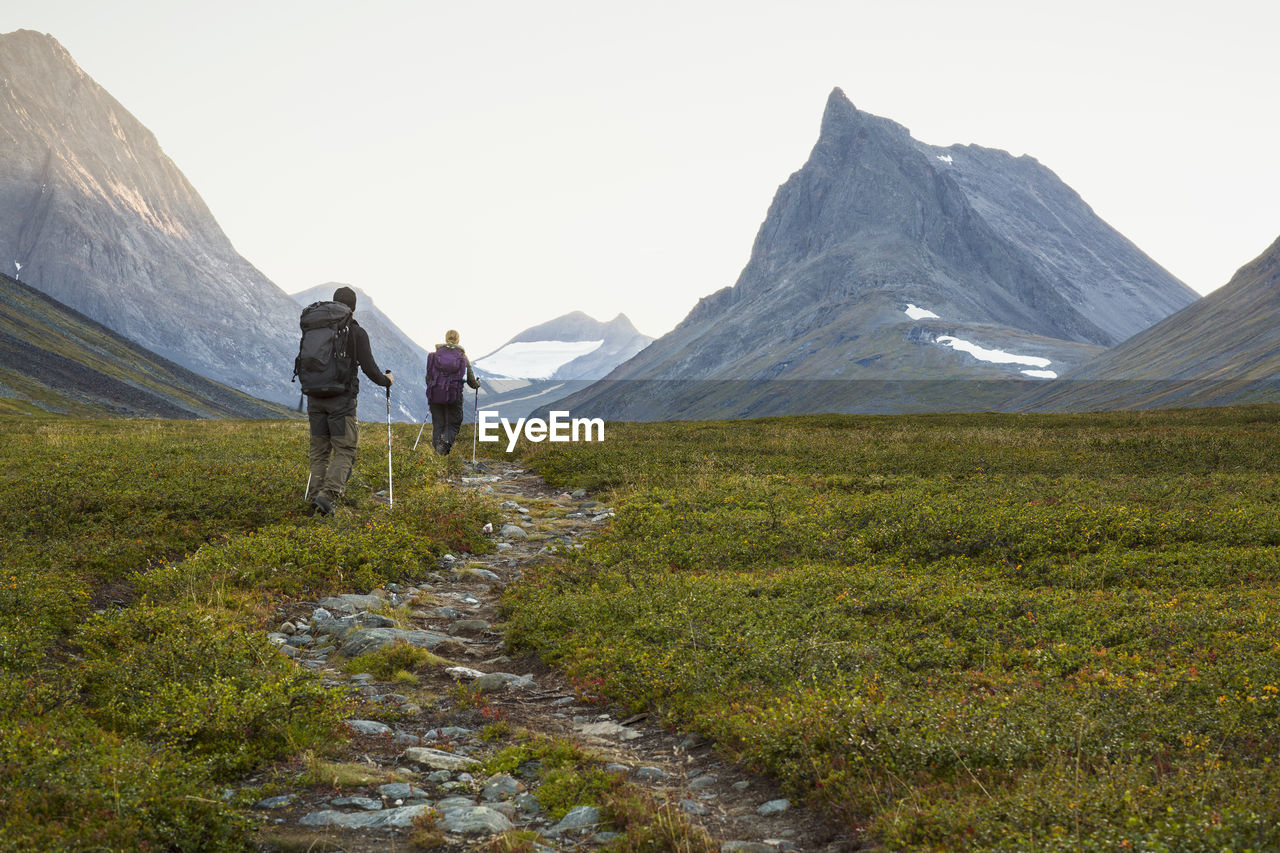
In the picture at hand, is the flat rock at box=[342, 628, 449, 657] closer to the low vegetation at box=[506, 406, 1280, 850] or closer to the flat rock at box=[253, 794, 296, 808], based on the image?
the low vegetation at box=[506, 406, 1280, 850]

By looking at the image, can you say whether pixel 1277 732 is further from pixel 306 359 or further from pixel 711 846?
pixel 306 359

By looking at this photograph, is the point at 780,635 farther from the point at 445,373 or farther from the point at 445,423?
the point at 445,423

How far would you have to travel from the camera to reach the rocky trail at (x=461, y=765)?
7355mm

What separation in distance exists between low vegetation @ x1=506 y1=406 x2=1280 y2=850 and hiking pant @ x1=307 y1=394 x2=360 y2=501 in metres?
5.46

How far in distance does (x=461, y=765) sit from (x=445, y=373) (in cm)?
2053

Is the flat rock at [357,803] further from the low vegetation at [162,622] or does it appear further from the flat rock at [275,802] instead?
the low vegetation at [162,622]

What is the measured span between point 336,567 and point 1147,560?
14014mm

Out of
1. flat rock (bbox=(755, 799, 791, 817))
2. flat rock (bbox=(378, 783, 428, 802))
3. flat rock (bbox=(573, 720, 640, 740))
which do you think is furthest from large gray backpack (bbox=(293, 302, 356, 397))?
flat rock (bbox=(755, 799, 791, 817))

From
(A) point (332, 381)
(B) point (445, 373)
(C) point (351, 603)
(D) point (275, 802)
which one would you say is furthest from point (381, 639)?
(B) point (445, 373)

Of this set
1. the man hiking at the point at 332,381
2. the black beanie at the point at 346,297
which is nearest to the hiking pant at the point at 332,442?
the man hiking at the point at 332,381

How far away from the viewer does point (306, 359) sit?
59.7ft

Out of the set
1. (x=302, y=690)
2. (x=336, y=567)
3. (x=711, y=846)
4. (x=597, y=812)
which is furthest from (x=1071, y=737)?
(x=336, y=567)

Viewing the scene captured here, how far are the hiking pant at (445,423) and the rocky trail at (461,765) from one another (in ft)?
50.2

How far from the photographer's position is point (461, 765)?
881cm
